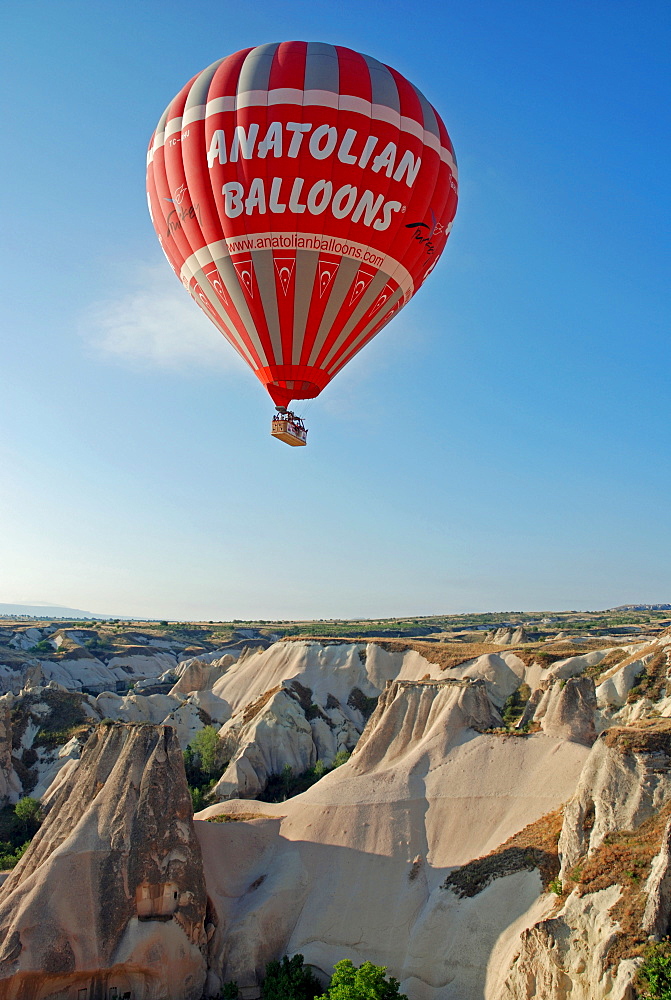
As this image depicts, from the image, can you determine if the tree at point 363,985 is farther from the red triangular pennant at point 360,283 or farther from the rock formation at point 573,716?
the red triangular pennant at point 360,283

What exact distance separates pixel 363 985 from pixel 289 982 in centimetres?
341

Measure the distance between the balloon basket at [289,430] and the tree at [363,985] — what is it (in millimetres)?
19251

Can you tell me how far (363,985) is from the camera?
21.0 meters

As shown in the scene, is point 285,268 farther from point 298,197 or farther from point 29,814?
point 29,814

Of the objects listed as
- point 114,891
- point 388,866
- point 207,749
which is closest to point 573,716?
point 388,866

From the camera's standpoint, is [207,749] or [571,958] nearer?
[571,958]

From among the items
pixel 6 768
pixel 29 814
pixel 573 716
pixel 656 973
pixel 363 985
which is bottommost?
pixel 29 814

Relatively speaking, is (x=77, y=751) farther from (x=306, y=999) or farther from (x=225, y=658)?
(x=225, y=658)

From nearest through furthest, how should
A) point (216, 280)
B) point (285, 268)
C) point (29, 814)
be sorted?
point (285, 268), point (216, 280), point (29, 814)

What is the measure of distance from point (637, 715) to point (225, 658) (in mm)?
47264

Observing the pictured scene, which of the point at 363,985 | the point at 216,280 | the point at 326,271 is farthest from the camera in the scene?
the point at 216,280

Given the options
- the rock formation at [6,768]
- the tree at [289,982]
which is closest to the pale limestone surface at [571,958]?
the tree at [289,982]

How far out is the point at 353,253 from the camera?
28422mm

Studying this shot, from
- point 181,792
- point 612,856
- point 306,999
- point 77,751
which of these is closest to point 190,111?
point 181,792
